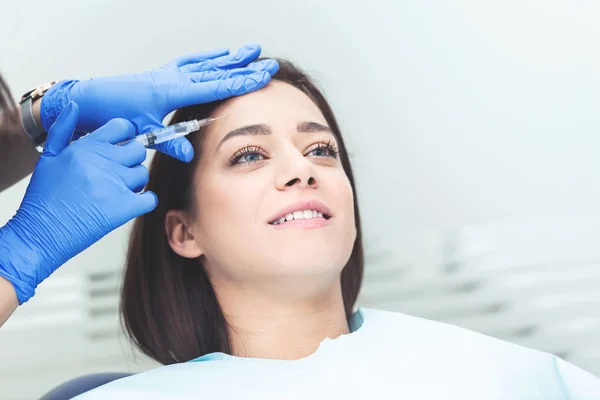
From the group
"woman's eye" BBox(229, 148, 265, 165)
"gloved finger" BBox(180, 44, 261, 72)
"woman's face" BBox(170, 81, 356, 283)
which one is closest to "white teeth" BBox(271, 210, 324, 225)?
"woman's face" BBox(170, 81, 356, 283)

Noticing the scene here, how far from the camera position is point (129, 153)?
1284mm

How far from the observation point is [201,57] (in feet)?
4.99

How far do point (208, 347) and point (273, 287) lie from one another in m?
0.27

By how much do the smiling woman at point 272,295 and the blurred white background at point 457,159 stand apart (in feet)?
1.39

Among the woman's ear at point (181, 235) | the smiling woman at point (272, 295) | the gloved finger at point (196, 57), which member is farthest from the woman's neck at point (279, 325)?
the gloved finger at point (196, 57)

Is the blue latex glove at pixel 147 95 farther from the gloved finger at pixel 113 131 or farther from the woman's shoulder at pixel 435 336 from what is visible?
the woman's shoulder at pixel 435 336

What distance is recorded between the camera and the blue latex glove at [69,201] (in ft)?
3.88

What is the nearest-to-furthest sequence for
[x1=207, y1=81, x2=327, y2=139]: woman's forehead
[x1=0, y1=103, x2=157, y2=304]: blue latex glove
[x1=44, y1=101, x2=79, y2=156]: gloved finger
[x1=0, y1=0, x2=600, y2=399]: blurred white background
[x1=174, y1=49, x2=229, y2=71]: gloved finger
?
[x1=0, y1=103, x2=157, y2=304]: blue latex glove
[x1=44, y1=101, x2=79, y2=156]: gloved finger
[x1=207, y1=81, x2=327, y2=139]: woman's forehead
[x1=174, y1=49, x2=229, y2=71]: gloved finger
[x1=0, y1=0, x2=600, y2=399]: blurred white background

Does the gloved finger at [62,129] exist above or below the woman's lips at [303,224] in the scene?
above

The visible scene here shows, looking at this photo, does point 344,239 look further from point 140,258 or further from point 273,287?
point 140,258

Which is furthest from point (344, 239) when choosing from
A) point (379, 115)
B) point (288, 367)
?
point (379, 115)

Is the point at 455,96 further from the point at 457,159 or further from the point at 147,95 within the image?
the point at 147,95

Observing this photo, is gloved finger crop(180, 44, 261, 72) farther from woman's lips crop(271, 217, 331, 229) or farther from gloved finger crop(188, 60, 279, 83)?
woman's lips crop(271, 217, 331, 229)

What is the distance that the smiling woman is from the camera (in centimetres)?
123
